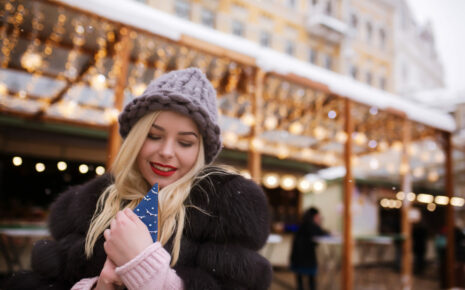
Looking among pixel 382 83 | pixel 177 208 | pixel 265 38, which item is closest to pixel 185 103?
pixel 177 208

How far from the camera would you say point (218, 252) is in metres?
1.14

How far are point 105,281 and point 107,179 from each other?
21.2 inches

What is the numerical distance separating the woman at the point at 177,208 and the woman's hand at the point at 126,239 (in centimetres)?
16

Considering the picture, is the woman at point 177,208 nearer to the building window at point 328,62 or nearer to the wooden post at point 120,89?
the wooden post at point 120,89

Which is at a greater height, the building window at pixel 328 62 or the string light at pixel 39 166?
the building window at pixel 328 62

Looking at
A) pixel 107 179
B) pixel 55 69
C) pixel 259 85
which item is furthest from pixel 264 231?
pixel 55 69

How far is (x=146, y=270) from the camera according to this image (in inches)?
36.1

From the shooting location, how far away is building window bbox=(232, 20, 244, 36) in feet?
33.9

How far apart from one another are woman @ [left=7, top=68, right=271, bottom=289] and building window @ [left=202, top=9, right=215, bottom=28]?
29.6ft

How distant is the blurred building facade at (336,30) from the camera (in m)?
10.1

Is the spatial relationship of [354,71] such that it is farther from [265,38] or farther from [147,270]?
[147,270]

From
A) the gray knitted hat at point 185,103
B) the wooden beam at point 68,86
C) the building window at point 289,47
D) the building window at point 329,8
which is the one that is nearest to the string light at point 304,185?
the building window at point 289,47

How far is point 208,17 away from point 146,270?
9.80 metres

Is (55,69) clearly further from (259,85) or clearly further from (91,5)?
(259,85)
